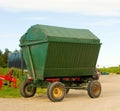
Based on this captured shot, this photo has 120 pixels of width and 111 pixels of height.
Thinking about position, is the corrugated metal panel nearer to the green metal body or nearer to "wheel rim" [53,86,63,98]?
the green metal body

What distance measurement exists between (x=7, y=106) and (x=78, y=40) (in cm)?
471

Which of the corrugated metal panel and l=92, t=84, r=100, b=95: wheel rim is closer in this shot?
the corrugated metal panel

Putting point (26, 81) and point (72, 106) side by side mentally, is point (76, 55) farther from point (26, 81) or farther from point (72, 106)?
point (72, 106)

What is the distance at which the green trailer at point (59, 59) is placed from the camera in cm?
1429

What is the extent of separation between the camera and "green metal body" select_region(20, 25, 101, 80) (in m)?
14.3

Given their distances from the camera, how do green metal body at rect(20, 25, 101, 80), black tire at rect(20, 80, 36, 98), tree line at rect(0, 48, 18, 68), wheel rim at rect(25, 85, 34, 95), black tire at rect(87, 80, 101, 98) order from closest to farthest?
green metal body at rect(20, 25, 101, 80) → black tire at rect(87, 80, 101, 98) → black tire at rect(20, 80, 36, 98) → wheel rim at rect(25, 85, 34, 95) → tree line at rect(0, 48, 18, 68)

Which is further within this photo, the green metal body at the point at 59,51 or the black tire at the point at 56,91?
the green metal body at the point at 59,51

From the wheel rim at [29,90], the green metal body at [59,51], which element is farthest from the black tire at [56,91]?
the wheel rim at [29,90]

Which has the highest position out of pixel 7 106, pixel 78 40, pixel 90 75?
pixel 78 40

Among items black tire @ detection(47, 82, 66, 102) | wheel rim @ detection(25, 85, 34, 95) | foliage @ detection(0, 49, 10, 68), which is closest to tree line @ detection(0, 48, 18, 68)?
foliage @ detection(0, 49, 10, 68)

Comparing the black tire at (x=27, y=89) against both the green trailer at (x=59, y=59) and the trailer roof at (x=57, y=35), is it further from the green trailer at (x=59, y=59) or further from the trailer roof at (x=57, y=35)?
the trailer roof at (x=57, y=35)

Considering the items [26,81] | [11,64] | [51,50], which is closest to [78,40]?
[51,50]

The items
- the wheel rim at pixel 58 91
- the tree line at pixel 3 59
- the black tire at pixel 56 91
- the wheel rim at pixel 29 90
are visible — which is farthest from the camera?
the tree line at pixel 3 59

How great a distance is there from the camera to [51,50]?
46.6 feet
